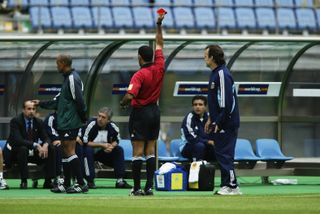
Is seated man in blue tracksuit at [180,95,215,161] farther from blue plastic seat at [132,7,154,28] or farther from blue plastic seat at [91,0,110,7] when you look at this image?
blue plastic seat at [132,7,154,28]

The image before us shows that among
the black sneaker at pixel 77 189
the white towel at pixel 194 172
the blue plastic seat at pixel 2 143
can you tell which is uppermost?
the blue plastic seat at pixel 2 143

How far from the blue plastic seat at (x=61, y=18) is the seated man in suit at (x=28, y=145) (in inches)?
876

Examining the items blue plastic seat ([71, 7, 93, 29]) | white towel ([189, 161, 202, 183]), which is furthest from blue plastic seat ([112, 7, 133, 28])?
white towel ([189, 161, 202, 183])

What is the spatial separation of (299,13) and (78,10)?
838cm

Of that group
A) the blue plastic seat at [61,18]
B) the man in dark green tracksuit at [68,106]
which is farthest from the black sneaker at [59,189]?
the blue plastic seat at [61,18]

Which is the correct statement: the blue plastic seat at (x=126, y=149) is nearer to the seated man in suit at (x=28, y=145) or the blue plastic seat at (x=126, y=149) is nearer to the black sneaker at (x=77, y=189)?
the seated man in suit at (x=28, y=145)

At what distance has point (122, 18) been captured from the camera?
38812mm

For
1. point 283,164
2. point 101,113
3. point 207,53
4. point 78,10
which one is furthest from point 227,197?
point 78,10

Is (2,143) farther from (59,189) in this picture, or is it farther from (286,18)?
(286,18)

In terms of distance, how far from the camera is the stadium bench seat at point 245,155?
1716cm

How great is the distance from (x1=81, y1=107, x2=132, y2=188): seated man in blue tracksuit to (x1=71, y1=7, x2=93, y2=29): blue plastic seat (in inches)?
857

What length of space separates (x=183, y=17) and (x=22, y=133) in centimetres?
2404

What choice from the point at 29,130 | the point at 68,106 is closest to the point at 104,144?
the point at 29,130

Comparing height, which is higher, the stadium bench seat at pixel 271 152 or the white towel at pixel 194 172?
the stadium bench seat at pixel 271 152
